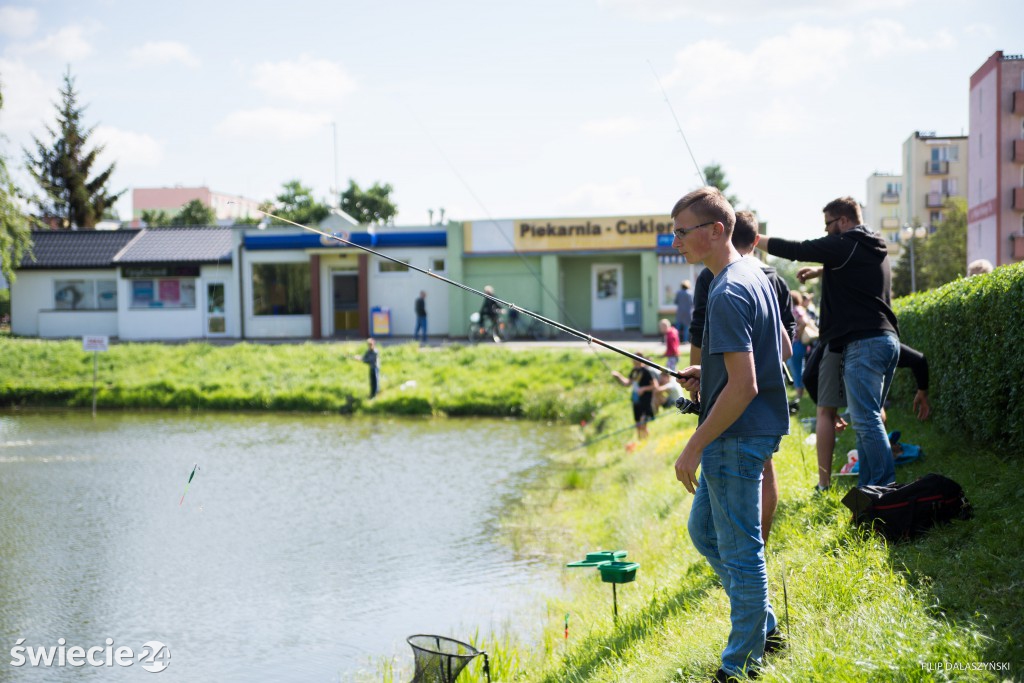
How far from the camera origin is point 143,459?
15828 millimetres

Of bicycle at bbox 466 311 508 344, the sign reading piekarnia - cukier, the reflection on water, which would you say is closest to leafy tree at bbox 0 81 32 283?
the reflection on water

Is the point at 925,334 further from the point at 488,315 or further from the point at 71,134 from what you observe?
the point at 71,134

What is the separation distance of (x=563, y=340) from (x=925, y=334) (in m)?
22.7

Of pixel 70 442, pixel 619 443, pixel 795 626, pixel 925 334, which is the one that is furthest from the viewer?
pixel 70 442

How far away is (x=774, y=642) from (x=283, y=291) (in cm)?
3127

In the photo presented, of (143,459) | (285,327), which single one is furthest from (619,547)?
(285,327)

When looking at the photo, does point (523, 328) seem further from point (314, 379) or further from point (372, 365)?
point (372, 365)

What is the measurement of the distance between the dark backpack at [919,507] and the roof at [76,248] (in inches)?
1340

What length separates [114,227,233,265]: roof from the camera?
34844 mm

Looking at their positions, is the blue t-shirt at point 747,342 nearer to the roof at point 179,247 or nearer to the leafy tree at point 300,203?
the roof at point 179,247

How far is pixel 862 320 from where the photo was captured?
5.72m

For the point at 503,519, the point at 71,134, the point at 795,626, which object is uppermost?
the point at 71,134

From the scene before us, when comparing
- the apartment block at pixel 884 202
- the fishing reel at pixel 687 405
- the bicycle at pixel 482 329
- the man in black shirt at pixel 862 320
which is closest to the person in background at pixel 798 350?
the man in black shirt at pixel 862 320

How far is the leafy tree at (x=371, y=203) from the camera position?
7150 centimetres
